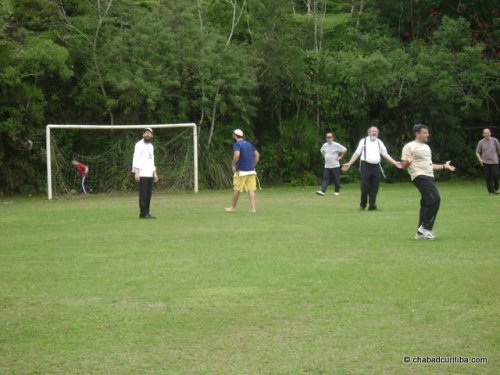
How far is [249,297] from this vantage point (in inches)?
348

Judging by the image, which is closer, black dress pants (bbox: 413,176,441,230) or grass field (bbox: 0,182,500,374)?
grass field (bbox: 0,182,500,374)

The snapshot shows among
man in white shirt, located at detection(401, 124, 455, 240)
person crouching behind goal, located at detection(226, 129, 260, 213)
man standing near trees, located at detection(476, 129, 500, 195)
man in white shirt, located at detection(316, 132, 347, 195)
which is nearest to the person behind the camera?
man in white shirt, located at detection(401, 124, 455, 240)

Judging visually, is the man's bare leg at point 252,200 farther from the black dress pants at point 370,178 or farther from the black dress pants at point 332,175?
the black dress pants at point 332,175

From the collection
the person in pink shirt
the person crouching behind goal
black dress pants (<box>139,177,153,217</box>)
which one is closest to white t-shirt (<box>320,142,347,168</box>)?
the person crouching behind goal

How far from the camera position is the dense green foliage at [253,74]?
1112 inches

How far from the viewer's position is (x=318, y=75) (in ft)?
107

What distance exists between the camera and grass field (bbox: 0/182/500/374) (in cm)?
660

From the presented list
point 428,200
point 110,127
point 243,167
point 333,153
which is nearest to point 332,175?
point 333,153

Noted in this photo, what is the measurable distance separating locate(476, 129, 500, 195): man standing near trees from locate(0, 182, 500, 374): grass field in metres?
7.67

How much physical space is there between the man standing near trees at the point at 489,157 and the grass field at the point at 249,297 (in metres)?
7.67

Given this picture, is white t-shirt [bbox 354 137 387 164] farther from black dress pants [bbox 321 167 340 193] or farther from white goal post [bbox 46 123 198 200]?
white goal post [bbox 46 123 198 200]

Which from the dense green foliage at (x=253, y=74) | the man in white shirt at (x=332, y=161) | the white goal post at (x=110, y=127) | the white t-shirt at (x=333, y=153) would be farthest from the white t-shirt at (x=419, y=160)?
the dense green foliage at (x=253, y=74)

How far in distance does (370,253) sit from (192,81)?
1906cm

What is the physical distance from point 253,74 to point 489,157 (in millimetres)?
9937
